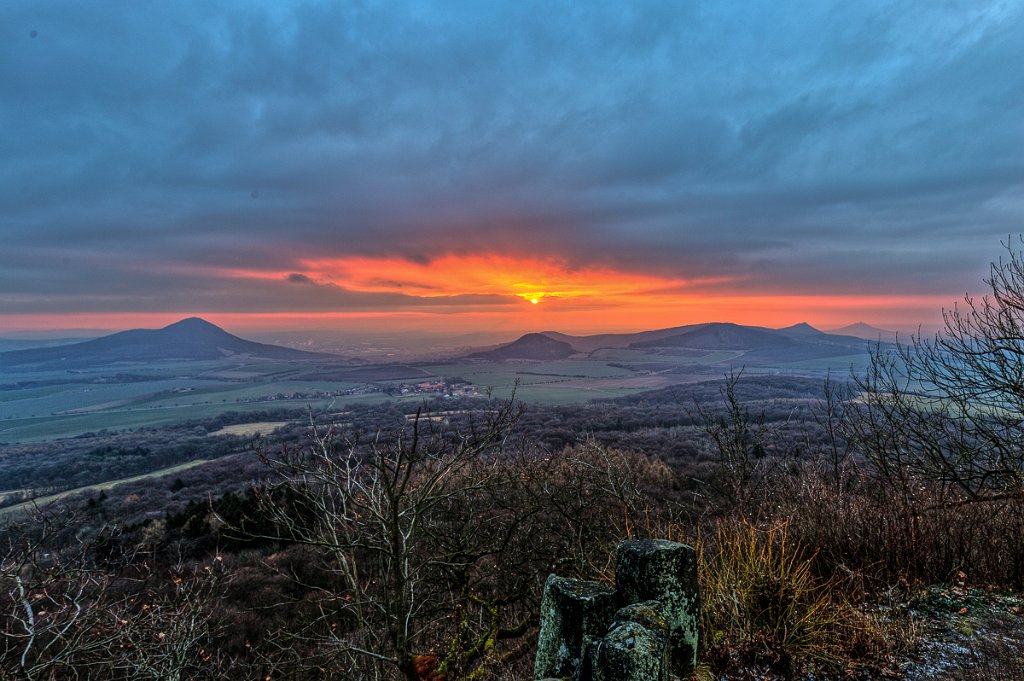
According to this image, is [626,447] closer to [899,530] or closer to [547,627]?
[899,530]

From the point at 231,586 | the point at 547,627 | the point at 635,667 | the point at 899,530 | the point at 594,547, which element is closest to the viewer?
the point at 635,667

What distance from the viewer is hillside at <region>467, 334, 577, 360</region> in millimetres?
133375

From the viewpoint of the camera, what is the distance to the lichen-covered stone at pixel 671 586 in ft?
11.8

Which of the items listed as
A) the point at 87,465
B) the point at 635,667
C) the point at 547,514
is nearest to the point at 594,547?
the point at 547,514

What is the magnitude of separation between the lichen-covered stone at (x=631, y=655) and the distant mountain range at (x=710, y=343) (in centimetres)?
12528

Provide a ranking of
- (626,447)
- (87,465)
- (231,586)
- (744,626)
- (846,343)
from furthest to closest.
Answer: (846,343) → (87,465) → (626,447) → (231,586) → (744,626)

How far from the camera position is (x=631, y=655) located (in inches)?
102

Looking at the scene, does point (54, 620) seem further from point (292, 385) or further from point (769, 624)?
point (292, 385)

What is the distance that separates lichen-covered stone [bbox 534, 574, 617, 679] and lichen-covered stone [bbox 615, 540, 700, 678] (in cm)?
20

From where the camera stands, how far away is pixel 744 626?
178 inches

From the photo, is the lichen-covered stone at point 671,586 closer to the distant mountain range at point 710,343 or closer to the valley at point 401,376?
the valley at point 401,376

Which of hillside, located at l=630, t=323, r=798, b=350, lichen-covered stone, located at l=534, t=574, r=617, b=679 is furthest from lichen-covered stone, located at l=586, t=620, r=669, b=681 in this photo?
hillside, located at l=630, t=323, r=798, b=350

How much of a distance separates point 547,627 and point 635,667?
3.87 ft

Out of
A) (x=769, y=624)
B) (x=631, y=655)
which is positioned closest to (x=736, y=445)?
(x=769, y=624)
